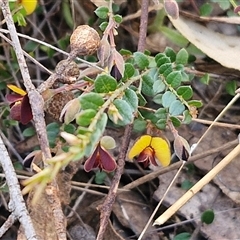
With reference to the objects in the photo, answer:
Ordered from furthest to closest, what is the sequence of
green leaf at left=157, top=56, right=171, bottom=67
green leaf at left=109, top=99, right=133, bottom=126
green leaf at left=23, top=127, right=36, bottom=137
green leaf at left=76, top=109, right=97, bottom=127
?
green leaf at left=23, top=127, right=36, bottom=137 < green leaf at left=157, top=56, right=171, bottom=67 < green leaf at left=109, top=99, right=133, bottom=126 < green leaf at left=76, top=109, right=97, bottom=127

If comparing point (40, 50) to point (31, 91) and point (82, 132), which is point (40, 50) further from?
point (82, 132)

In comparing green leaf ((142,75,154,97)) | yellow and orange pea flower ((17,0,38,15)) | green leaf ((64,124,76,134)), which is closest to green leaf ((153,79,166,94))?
green leaf ((142,75,154,97))

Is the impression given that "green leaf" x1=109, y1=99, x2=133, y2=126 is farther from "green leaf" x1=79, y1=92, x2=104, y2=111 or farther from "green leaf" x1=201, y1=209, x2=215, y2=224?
"green leaf" x1=201, y1=209, x2=215, y2=224

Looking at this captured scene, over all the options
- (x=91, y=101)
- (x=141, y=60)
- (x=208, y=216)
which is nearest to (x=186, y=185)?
(x=208, y=216)

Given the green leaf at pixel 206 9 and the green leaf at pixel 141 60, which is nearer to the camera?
the green leaf at pixel 141 60

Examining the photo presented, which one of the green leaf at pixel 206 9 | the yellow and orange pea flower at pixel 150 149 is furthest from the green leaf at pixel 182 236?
the green leaf at pixel 206 9

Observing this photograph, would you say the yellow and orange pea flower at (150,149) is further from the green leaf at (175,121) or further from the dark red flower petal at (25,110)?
the dark red flower petal at (25,110)
